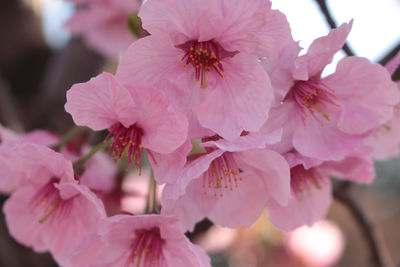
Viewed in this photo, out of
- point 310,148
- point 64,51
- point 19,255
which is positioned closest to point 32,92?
point 64,51

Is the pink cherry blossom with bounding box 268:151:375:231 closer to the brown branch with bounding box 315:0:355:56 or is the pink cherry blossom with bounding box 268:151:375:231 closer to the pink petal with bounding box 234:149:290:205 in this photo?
the pink petal with bounding box 234:149:290:205

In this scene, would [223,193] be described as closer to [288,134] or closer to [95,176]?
[288,134]

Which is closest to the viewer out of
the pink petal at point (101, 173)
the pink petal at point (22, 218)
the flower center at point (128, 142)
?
the flower center at point (128, 142)

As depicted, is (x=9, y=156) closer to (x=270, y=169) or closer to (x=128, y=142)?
(x=128, y=142)

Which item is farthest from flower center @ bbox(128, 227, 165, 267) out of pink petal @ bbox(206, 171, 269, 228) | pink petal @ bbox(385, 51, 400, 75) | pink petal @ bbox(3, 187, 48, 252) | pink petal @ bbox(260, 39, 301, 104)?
pink petal @ bbox(385, 51, 400, 75)

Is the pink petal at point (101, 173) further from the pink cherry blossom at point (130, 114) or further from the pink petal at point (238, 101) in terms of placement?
the pink petal at point (238, 101)

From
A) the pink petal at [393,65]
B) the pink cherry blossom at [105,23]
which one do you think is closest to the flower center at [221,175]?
the pink petal at [393,65]
